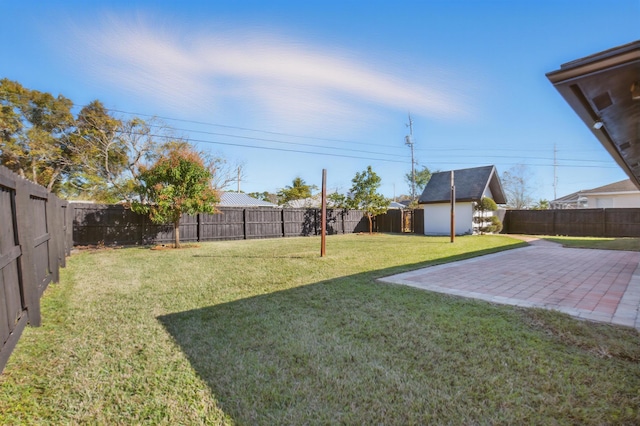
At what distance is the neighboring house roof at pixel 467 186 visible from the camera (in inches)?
686

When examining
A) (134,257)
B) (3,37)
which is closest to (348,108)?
(134,257)

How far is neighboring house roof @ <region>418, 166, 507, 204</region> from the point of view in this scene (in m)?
17.4

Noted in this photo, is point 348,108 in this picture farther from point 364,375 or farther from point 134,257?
point 364,375

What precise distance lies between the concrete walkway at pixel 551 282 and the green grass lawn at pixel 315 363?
25.4 inches

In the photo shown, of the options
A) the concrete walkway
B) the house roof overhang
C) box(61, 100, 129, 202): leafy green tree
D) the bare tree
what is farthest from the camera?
the bare tree

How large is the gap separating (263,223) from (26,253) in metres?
12.6

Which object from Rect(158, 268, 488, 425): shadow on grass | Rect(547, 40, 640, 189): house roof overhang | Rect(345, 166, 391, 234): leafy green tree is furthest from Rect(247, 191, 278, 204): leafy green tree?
Rect(547, 40, 640, 189): house roof overhang

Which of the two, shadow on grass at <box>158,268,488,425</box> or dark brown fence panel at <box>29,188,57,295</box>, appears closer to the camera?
shadow on grass at <box>158,268,488,425</box>

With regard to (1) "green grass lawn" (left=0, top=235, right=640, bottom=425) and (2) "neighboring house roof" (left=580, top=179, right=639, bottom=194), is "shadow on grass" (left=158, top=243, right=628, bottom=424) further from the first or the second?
(2) "neighboring house roof" (left=580, top=179, right=639, bottom=194)

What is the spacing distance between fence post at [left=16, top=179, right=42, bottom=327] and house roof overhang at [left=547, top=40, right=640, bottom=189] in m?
4.96

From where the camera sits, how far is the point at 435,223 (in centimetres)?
1900

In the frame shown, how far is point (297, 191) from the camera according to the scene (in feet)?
93.8

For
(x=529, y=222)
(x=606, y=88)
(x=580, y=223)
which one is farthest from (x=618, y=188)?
(x=606, y=88)

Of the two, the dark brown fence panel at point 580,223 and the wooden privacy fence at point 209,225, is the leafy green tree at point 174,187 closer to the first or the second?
the wooden privacy fence at point 209,225
